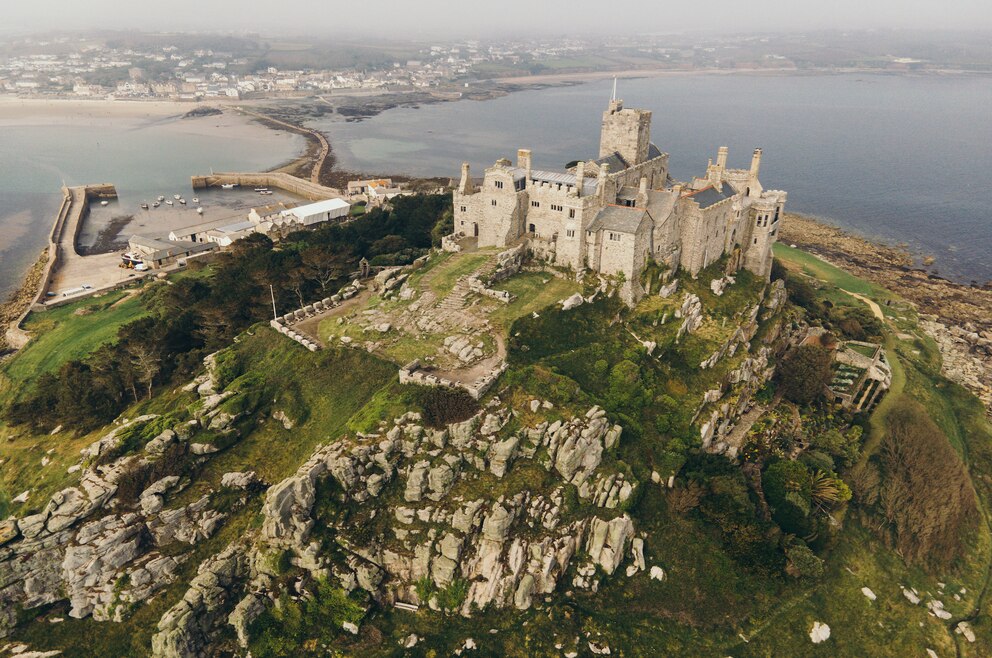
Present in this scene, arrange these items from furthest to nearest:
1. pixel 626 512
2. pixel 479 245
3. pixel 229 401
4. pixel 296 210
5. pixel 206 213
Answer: pixel 206 213, pixel 296 210, pixel 479 245, pixel 229 401, pixel 626 512

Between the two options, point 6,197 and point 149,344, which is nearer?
point 149,344

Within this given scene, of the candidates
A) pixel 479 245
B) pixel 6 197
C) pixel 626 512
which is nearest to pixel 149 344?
pixel 479 245

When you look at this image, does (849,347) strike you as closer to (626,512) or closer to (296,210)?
(626,512)

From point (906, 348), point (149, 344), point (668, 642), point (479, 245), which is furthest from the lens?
point (906, 348)

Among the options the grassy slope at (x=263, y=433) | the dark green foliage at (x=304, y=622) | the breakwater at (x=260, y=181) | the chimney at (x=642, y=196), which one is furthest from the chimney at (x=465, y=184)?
the breakwater at (x=260, y=181)

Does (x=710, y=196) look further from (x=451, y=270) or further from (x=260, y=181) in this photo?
(x=260, y=181)

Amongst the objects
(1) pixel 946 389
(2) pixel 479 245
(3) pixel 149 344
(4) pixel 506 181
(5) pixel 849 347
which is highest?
(4) pixel 506 181

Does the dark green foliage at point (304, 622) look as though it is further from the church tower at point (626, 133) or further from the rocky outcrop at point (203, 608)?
the church tower at point (626, 133)
